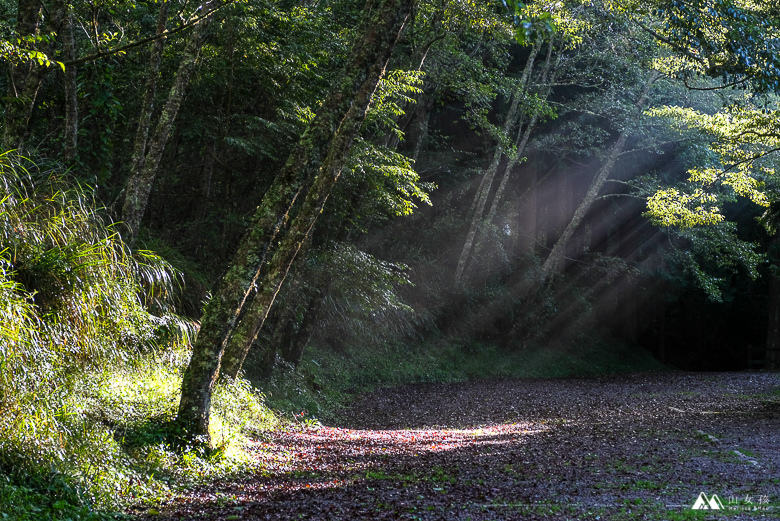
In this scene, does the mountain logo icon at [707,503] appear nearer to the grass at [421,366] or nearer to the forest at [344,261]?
the forest at [344,261]

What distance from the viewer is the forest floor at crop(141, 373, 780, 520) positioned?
214 inches

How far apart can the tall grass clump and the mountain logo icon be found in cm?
451

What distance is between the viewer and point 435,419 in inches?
497

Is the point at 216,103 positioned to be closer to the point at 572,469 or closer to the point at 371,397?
the point at 371,397

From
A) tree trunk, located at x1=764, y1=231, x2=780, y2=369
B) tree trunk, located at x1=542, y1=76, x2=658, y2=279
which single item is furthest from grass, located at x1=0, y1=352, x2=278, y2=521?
tree trunk, located at x1=764, y1=231, x2=780, y2=369

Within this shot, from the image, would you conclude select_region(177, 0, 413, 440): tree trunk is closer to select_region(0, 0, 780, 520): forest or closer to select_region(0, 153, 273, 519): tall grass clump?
select_region(0, 0, 780, 520): forest

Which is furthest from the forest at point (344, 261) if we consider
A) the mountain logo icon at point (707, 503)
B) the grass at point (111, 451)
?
the mountain logo icon at point (707, 503)

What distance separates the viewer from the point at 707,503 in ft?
18.3

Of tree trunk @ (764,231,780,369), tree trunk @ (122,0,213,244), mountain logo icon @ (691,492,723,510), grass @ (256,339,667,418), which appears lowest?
grass @ (256,339,667,418)

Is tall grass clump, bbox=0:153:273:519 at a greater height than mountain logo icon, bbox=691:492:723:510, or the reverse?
mountain logo icon, bbox=691:492:723:510

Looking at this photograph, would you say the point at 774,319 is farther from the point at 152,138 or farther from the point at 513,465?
the point at 152,138

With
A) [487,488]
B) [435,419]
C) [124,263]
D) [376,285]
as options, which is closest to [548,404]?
[435,419]

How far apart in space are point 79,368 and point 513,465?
190 inches

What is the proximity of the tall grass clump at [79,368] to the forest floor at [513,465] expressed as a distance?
0.59 m
